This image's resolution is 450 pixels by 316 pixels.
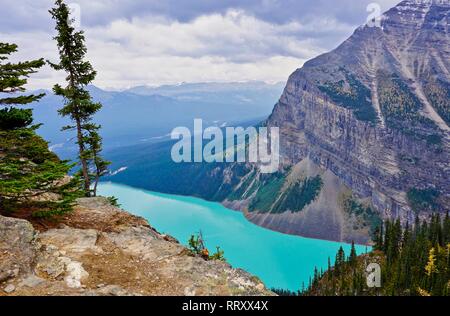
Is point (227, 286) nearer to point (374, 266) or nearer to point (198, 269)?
point (198, 269)

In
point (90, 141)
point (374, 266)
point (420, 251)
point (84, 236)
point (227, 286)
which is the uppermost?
point (90, 141)

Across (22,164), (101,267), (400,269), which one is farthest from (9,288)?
(400,269)

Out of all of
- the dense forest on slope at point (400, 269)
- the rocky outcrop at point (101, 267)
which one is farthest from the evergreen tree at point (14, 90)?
the dense forest on slope at point (400, 269)

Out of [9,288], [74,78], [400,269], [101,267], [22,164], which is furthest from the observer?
[400,269]

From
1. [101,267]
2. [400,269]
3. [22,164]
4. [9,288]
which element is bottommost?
[400,269]

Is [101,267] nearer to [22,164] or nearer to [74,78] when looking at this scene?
[22,164]
